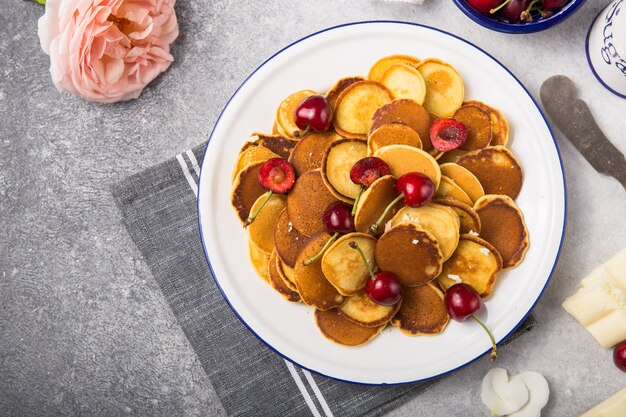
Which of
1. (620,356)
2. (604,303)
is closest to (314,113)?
(604,303)

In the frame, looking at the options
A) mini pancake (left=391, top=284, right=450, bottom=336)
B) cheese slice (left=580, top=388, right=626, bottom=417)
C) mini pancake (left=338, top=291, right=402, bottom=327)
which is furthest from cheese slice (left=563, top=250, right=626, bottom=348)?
mini pancake (left=338, top=291, right=402, bottom=327)

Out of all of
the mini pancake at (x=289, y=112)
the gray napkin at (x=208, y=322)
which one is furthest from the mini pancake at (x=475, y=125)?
the gray napkin at (x=208, y=322)

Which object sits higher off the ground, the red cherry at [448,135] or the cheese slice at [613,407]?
the red cherry at [448,135]

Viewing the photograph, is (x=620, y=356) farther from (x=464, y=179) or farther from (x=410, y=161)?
(x=410, y=161)

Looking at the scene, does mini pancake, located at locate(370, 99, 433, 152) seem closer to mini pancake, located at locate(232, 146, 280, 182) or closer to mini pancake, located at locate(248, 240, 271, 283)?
mini pancake, located at locate(232, 146, 280, 182)

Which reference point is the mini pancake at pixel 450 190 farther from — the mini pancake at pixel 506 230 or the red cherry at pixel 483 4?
the red cherry at pixel 483 4

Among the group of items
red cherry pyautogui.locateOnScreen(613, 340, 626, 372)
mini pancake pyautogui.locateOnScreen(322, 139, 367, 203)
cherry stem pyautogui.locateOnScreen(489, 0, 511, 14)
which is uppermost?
cherry stem pyautogui.locateOnScreen(489, 0, 511, 14)
